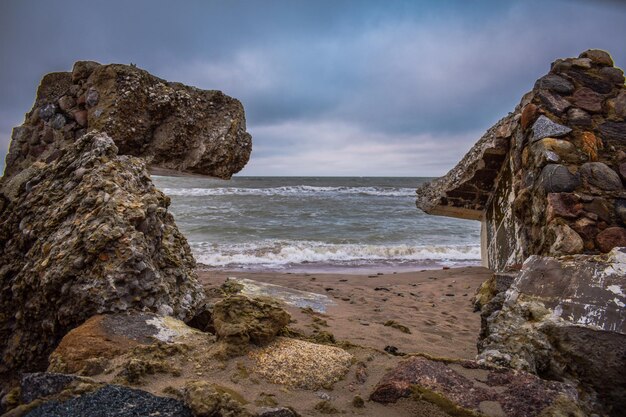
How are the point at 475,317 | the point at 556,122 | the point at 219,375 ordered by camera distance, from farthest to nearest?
the point at 475,317, the point at 556,122, the point at 219,375

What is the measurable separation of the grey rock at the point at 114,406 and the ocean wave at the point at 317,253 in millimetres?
8726

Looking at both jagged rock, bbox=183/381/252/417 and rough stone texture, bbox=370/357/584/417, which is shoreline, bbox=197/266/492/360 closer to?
rough stone texture, bbox=370/357/584/417

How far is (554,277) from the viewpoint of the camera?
2.50 m

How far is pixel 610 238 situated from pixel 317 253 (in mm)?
9050

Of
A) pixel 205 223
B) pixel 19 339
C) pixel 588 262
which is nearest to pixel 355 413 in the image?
pixel 588 262

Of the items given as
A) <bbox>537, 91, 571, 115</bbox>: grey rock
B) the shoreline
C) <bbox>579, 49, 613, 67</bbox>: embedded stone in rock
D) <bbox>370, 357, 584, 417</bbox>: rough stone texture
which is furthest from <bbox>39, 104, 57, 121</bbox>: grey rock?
<bbox>579, 49, 613, 67</bbox>: embedded stone in rock

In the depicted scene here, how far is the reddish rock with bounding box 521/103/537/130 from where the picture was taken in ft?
12.5

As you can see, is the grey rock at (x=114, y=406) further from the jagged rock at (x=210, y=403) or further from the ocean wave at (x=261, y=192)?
the ocean wave at (x=261, y=192)

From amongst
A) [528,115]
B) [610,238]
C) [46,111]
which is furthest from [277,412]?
[46,111]

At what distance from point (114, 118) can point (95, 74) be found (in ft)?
1.62

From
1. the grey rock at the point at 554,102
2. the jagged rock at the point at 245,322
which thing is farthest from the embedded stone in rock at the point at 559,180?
the jagged rock at the point at 245,322

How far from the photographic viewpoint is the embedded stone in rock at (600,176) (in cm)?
324

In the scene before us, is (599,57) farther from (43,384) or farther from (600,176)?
(43,384)

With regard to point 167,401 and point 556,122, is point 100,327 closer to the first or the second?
point 167,401
